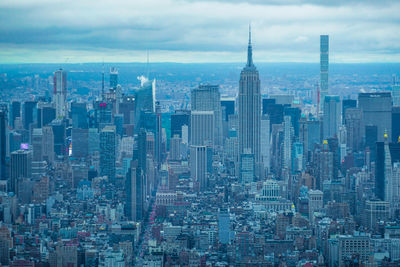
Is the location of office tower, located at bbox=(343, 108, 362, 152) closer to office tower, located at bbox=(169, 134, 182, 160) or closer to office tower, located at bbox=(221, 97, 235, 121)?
office tower, located at bbox=(221, 97, 235, 121)

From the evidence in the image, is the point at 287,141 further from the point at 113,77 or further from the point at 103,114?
the point at 113,77

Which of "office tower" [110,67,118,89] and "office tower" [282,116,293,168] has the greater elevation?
"office tower" [110,67,118,89]

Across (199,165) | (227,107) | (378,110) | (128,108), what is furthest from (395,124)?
(128,108)

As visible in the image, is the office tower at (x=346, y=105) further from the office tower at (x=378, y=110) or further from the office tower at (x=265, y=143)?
the office tower at (x=265, y=143)

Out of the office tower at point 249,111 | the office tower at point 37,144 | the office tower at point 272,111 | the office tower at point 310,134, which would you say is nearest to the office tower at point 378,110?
the office tower at point 310,134

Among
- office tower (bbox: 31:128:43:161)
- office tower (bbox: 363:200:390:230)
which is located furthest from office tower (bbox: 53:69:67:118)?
office tower (bbox: 363:200:390:230)

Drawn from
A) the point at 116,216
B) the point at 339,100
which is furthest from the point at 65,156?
the point at 339,100
